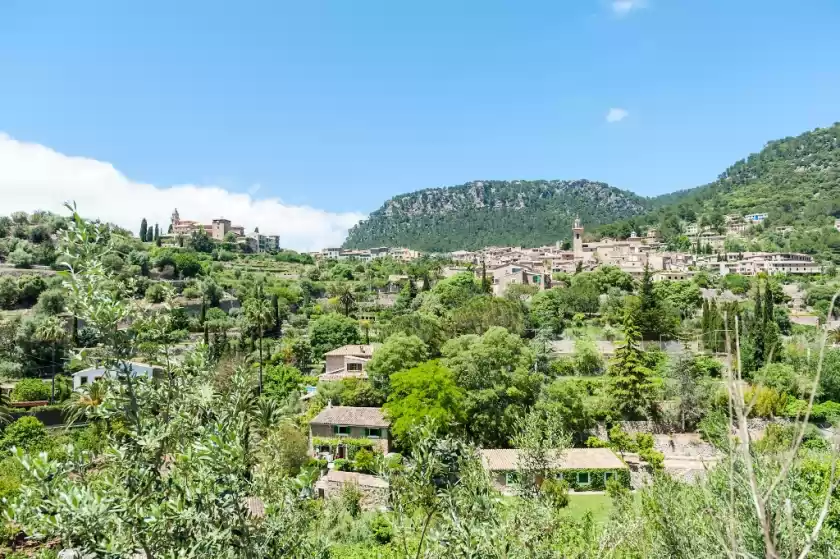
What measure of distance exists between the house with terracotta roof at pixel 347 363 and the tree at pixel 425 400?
992cm

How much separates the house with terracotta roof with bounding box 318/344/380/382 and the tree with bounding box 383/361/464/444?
992cm

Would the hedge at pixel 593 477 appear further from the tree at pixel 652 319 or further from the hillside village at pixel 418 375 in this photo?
the tree at pixel 652 319

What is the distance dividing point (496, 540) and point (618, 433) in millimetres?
27469

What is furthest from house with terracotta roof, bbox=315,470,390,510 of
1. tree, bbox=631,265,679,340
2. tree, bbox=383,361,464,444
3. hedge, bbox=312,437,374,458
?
tree, bbox=631,265,679,340

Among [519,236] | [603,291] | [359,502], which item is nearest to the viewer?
[359,502]

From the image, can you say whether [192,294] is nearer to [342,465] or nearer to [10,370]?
[10,370]

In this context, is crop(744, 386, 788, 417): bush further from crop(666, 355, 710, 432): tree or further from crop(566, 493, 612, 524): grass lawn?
crop(566, 493, 612, 524): grass lawn

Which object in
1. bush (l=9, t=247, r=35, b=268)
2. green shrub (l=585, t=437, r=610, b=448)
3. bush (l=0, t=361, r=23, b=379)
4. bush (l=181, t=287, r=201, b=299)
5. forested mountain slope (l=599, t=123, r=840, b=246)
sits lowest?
green shrub (l=585, t=437, r=610, b=448)

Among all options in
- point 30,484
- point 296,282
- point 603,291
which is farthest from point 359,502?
point 296,282

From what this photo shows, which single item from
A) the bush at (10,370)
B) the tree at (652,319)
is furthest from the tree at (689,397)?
the bush at (10,370)

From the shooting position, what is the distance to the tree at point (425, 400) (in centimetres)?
2723

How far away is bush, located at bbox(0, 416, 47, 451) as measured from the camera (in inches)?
1050

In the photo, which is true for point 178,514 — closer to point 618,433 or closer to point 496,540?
point 496,540

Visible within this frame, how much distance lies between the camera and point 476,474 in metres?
7.99
